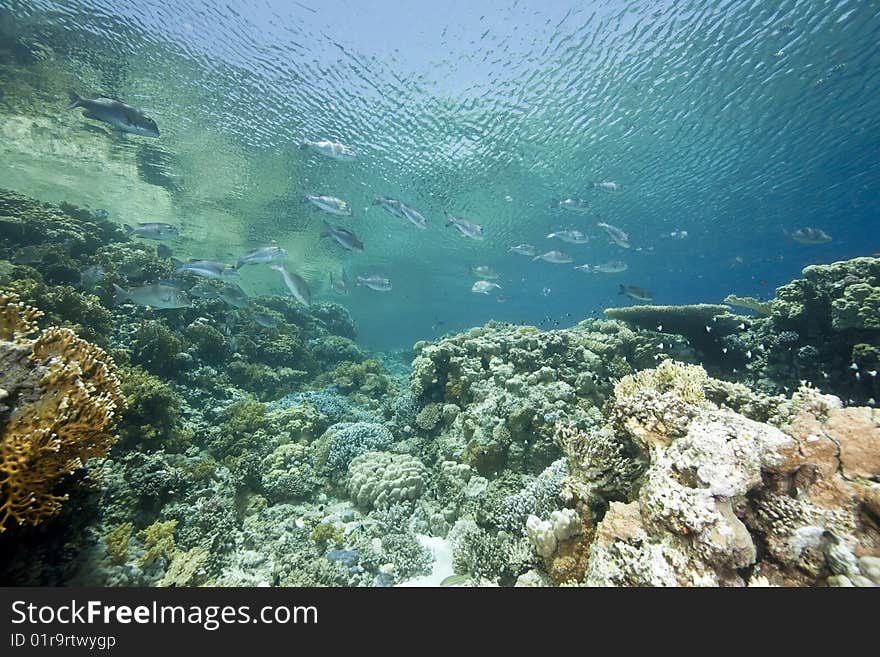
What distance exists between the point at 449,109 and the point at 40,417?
16.6 meters

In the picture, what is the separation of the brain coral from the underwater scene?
0.16 ft

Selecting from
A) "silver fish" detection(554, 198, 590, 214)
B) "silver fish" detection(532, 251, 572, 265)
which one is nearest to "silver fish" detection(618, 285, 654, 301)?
"silver fish" detection(532, 251, 572, 265)

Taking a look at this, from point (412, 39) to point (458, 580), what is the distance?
15.3m

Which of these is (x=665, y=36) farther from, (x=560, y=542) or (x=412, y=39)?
(x=560, y=542)

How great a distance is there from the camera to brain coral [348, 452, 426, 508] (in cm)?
560

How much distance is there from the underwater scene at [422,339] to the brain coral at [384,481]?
0.05 metres

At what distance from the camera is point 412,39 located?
11.8 metres

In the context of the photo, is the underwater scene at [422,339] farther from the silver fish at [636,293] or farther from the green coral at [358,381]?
the silver fish at [636,293]

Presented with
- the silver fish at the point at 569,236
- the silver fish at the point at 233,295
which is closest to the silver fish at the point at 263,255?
the silver fish at the point at 233,295

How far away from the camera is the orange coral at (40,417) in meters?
2.28

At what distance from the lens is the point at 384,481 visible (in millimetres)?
5723

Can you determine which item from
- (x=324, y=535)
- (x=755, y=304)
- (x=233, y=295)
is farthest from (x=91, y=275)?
(x=755, y=304)

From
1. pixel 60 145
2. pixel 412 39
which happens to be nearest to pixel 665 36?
pixel 412 39

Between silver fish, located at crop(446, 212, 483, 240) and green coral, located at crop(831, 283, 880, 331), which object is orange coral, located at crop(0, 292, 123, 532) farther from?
green coral, located at crop(831, 283, 880, 331)
